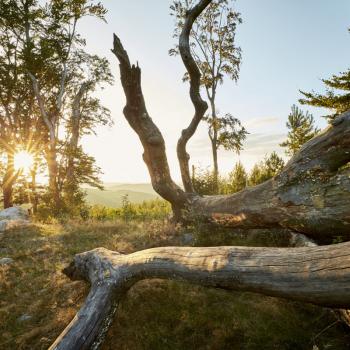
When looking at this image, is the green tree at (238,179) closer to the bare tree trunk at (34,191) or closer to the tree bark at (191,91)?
the tree bark at (191,91)

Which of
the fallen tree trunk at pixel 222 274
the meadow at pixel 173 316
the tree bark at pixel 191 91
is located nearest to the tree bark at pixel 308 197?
the meadow at pixel 173 316

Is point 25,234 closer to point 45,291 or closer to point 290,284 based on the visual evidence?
point 45,291

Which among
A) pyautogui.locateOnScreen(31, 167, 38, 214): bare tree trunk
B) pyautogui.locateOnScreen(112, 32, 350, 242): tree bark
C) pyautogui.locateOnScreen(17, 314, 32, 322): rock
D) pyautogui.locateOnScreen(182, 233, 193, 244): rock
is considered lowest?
pyautogui.locateOnScreen(17, 314, 32, 322): rock

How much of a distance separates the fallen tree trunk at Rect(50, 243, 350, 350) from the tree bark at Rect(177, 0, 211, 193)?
5807 mm

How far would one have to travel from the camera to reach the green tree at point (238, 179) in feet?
44.2

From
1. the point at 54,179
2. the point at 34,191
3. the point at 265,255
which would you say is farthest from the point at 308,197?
the point at 34,191

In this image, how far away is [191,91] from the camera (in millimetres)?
10180

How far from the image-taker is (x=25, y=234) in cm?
1067

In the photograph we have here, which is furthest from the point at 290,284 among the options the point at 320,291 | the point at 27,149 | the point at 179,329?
the point at 27,149

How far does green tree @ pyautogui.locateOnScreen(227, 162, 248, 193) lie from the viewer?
1348 centimetres

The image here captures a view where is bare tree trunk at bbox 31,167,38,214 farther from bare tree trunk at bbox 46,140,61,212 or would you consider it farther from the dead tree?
the dead tree

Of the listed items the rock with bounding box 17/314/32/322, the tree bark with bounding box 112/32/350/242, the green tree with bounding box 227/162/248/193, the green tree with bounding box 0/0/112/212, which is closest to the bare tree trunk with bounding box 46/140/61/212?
the green tree with bounding box 0/0/112/212

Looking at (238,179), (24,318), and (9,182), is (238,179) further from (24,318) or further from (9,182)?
(9,182)

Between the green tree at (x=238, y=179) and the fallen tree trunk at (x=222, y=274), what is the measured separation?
30.1 feet
